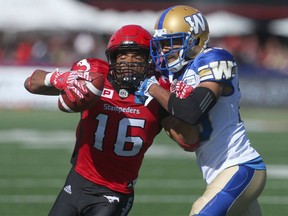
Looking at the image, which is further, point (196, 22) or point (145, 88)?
point (196, 22)

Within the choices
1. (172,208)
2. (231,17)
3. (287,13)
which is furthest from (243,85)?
(172,208)

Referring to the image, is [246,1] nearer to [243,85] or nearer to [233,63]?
[243,85]

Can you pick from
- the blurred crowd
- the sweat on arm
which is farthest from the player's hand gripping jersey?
the blurred crowd

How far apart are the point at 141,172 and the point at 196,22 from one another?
A: 5.06 m

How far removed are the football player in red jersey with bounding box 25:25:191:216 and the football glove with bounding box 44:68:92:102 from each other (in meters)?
0.03

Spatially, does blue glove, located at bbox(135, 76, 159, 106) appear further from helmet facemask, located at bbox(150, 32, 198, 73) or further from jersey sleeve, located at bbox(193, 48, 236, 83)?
jersey sleeve, located at bbox(193, 48, 236, 83)

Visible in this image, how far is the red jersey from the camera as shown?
16.1 feet

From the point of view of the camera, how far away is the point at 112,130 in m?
4.92

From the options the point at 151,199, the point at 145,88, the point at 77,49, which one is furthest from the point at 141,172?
the point at 77,49

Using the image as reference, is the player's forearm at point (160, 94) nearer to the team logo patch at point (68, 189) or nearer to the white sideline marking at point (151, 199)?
the team logo patch at point (68, 189)

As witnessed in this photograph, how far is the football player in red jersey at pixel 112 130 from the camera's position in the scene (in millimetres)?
4863

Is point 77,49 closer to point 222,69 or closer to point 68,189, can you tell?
point 68,189

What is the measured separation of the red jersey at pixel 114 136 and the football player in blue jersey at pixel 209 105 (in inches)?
8.3

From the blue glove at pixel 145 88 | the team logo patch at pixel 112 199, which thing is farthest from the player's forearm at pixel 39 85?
the team logo patch at pixel 112 199
